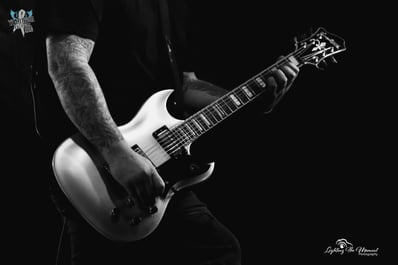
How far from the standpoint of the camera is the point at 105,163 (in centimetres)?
105

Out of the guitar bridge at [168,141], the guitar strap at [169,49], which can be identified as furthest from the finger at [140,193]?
the guitar strap at [169,49]

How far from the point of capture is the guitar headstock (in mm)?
1695

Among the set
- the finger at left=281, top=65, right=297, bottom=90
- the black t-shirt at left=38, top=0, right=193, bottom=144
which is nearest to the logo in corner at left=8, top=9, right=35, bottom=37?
the black t-shirt at left=38, top=0, right=193, bottom=144

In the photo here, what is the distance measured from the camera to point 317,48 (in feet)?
5.59

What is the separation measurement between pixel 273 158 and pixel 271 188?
0.59 ft

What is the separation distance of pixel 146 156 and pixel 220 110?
418mm

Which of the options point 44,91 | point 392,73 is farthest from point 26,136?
point 392,73

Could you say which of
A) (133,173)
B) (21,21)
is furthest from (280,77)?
(21,21)

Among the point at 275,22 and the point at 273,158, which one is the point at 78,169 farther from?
the point at 275,22

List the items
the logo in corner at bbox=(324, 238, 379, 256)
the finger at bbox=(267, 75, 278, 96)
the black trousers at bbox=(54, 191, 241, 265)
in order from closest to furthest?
the black trousers at bbox=(54, 191, 241, 265)
the finger at bbox=(267, 75, 278, 96)
the logo in corner at bbox=(324, 238, 379, 256)

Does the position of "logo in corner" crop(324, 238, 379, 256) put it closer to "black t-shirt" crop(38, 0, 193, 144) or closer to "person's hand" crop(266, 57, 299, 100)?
"person's hand" crop(266, 57, 299, 100)

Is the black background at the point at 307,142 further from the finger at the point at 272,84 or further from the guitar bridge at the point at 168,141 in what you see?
the guitar bridge at the point at 168,141

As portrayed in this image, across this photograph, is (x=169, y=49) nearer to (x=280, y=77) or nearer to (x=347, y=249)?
(x=280, y=77)

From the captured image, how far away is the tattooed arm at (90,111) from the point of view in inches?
37.9
